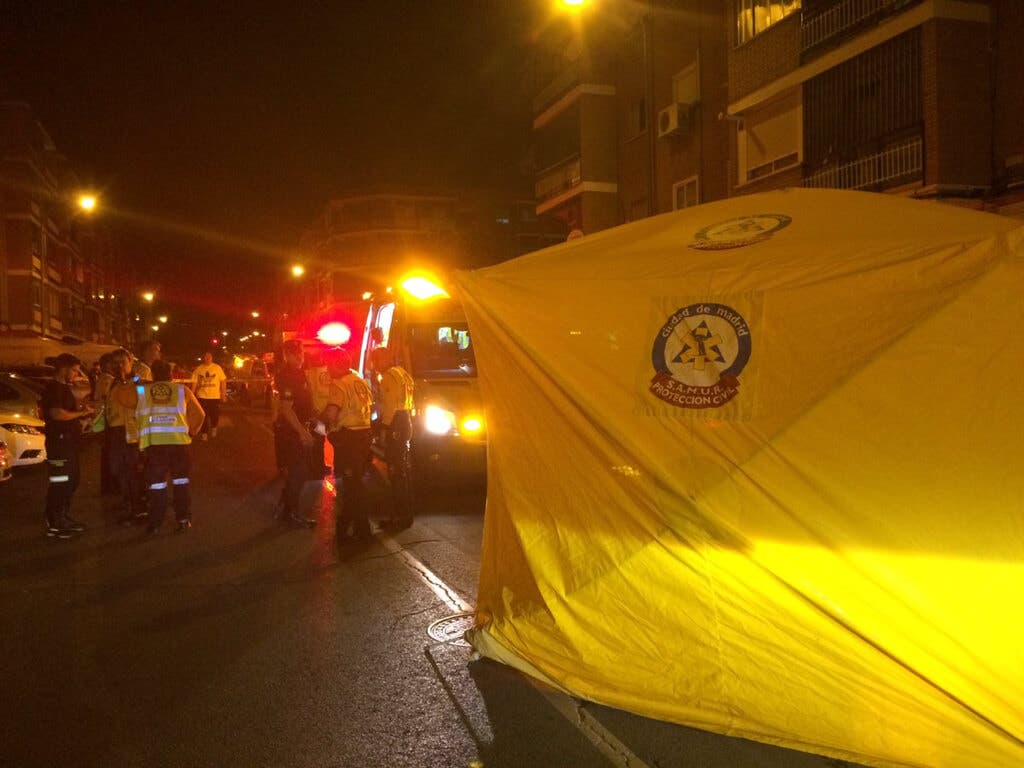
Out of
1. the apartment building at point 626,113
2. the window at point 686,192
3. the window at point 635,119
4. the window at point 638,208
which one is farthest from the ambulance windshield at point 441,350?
the window at point 635,119

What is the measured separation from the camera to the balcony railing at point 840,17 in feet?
49.0

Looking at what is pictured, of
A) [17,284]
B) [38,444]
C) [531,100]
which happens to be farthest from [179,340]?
[38,444]

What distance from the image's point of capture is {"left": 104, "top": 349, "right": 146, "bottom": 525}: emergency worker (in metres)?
9.27

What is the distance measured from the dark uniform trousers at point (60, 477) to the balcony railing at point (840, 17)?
14.1 m

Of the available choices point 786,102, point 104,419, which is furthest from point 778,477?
point 786,102

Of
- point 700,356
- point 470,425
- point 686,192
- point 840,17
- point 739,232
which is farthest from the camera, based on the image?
point 686,192

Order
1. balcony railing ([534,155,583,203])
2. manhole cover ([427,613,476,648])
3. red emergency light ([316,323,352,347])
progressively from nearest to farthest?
manhole cover ([427,613,476,648]), red emergency light ([316,323,352,347]), balcony railing ([534,155,583,203])

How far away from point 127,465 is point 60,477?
100cm

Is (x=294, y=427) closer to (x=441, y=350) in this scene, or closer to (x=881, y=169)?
(x=441, y=350)

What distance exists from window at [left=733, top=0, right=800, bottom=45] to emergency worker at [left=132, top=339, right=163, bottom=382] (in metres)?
13.9

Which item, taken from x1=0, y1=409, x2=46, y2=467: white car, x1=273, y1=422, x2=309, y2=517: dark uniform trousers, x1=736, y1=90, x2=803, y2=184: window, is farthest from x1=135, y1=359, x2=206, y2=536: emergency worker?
x1=736, y1=90, x2=803, y2=184: window

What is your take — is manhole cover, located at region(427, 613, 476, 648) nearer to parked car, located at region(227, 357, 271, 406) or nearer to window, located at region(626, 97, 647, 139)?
window, located at region(626, 97, 647, 139)

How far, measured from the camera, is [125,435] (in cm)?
966

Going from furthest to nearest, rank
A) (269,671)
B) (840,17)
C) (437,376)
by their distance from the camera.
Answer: (840,17)
(437,376)
(269,671)
